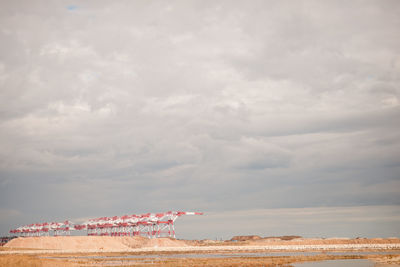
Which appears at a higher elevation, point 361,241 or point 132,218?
point 132,218

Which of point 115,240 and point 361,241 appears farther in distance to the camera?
point 115,240

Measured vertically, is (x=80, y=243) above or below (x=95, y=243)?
above

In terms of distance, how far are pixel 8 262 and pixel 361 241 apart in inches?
4366

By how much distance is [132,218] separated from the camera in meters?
172

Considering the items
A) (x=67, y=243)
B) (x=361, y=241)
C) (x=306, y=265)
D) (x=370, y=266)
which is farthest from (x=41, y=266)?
(x=361, y=241)

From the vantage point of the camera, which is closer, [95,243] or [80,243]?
[80,243]

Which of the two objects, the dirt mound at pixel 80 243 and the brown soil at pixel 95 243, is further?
the dirt mound at pixel 80 243

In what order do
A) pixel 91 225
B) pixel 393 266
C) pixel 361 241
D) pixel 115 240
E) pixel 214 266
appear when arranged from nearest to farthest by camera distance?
pixel 393 266
pixel 214 266
pixel 361 241
pixel 115 240
pixel 91 225

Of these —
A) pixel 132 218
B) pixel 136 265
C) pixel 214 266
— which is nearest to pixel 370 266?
pixel 214 266

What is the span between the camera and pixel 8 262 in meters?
54.6

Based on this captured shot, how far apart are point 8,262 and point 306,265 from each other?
39.8 meters

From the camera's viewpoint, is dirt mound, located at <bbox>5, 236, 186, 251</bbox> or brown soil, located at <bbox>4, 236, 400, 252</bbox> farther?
dirt mound, located at <bbox>5, 236, 186, 251</bbox>

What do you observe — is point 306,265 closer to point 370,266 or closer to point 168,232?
point 370,266

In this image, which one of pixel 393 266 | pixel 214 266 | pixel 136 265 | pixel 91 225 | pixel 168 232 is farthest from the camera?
pixel 91 225
